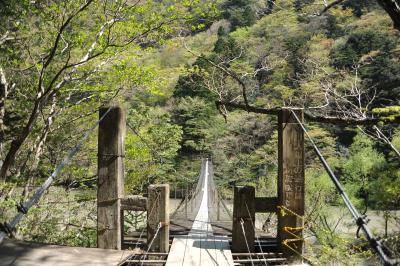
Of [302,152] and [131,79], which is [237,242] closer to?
[302,152]

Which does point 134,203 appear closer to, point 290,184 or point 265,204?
point 265,204

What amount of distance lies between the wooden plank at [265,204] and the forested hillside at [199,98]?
20.1 inches

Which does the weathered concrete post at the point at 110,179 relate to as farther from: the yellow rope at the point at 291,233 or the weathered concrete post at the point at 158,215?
the yellow rope at the point at 291,233

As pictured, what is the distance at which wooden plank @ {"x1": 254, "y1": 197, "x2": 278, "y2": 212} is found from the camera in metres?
2.44

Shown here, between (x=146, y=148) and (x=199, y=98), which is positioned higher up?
(x=199, y=98)

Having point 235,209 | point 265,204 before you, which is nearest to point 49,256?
point 235,209

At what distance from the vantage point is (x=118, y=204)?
2.36m

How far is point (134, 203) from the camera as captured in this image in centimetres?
237

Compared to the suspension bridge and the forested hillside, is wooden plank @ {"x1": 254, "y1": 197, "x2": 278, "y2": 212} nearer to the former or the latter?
the suspension bridge

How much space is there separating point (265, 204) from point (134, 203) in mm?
797

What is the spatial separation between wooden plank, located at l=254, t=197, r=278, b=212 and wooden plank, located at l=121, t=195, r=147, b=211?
679 millimetres

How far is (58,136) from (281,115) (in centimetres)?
380

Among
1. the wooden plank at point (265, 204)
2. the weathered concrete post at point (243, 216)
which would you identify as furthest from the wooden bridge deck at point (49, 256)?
the wooden plank at point (265, 204)

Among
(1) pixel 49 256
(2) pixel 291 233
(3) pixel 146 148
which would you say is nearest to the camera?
(1) pixel 49 256
